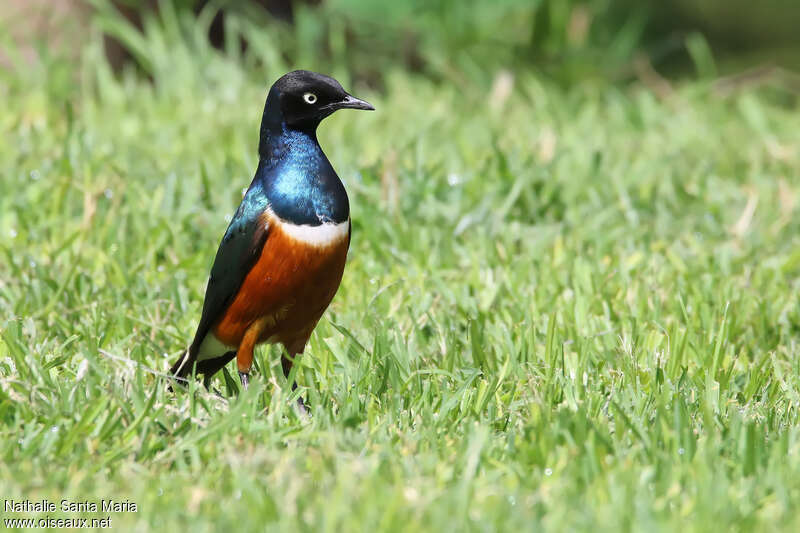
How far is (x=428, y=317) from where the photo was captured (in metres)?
4.20

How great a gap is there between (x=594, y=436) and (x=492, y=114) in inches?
181

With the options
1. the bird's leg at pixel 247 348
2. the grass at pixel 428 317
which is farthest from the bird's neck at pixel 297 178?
the grass at pixel 428 317

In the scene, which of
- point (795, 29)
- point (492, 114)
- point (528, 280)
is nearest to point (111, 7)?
point (492, 114)

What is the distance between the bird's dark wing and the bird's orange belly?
2 cm

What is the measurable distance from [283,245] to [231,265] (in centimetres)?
22

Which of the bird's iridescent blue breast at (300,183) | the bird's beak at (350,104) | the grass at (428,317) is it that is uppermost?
the bird's beak at (350,104)

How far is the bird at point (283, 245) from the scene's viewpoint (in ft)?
11.2

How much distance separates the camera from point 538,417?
312 centimetres

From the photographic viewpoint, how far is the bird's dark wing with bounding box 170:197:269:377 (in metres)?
3.47

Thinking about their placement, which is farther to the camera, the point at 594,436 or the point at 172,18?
the point at 172,18

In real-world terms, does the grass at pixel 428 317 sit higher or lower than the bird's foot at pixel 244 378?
higher

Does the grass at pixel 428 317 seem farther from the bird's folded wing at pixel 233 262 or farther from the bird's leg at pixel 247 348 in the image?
the bird's folded wing at pixel 233 262

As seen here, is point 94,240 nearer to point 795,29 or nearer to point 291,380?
point 291,380

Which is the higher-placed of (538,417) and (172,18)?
(172,18)
